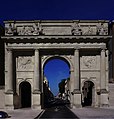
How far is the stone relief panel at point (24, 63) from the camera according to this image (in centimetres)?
4967

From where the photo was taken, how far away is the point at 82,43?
48.4 metres

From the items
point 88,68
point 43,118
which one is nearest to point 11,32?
point 88,68

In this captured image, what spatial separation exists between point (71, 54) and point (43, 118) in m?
19.4

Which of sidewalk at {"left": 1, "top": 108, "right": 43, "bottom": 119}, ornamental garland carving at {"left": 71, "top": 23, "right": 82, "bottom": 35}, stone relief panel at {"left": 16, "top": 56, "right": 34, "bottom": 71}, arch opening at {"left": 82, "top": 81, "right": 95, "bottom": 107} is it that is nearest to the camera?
sidewalk at {"left": 1, "top": 108, "right": 43, "bottom": 119}

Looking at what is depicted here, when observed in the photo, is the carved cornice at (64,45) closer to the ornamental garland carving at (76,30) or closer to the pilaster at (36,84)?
the pilaster at (36,84)

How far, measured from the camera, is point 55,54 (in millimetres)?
49750

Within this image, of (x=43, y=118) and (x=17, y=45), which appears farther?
(x=17, y=45)

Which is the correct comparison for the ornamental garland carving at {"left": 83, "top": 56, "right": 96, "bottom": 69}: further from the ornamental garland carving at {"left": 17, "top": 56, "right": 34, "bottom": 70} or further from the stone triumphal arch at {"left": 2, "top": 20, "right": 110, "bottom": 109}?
the ornamental garland carving at {"left": 17, "top": 56, "right": 34, "bottom": 70}

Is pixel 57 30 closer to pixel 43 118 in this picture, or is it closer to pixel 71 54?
pixel 71 54

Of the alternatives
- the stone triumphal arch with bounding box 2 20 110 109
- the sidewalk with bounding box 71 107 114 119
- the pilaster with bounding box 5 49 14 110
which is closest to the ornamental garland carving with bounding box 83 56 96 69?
the stone triumphal arch with bounding box 2 20 110 109

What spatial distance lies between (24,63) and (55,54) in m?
4.76

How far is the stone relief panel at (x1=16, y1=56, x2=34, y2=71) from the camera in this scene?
163ft

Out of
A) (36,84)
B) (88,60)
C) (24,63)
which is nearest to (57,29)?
(88,60)

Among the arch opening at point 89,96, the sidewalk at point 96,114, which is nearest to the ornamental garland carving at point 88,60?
the arch opening at point 89,96
